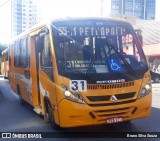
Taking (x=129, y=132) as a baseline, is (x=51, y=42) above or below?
above

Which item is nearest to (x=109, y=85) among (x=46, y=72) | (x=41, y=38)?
(x=46, y=72)

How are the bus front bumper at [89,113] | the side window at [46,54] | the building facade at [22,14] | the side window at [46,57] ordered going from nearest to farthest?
the bus front bumper at [89,113] → the side window at [46,57] → the side window at [46,54] → the building facade at [22,14]

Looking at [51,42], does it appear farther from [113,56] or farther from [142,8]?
[142,8]

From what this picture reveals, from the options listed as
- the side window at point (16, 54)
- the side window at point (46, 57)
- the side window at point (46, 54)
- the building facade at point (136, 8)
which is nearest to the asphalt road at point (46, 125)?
the side window at point (46, 57)

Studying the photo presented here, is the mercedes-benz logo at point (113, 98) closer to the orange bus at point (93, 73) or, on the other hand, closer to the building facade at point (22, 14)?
the orange bus at point (93, 73)

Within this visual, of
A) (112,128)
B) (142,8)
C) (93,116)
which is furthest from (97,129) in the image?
(142,8)

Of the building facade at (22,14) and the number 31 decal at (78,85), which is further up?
the building facade at (22,14)

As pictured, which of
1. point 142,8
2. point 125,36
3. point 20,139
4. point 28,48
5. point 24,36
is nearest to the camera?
point 20,139

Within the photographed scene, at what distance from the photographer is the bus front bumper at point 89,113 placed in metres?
6.53

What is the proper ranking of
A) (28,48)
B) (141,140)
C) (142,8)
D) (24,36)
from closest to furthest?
(141,140) < (28,48) < (24,36) < (142,8)

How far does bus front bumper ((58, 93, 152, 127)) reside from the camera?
21.4ft

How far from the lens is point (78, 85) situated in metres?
6.58

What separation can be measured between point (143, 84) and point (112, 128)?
1414 mm

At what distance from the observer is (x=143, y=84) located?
701 centimetres
